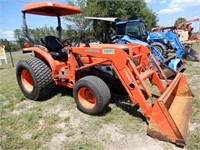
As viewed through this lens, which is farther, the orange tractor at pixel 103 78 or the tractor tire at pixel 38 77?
the tractor tire at pixel 38 77

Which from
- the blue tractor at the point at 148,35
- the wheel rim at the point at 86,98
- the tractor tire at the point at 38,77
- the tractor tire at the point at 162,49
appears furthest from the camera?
the blue tractor at the point at 148,35

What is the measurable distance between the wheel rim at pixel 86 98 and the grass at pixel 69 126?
21 centimetres

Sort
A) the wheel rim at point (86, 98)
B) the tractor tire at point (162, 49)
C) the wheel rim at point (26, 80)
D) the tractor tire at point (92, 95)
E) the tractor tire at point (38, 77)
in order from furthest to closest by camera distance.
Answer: the tractor tire at point (162, 49)
the wheel rim at point (26, 80)
the tractor tire at point (38, 77)
the wheel rim at point (86, 98)
the tractor tire at point (92, 95)

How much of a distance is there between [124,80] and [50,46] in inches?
90.3

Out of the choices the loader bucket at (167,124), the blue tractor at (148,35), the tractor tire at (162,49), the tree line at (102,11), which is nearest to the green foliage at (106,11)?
the tree line at (102,11)

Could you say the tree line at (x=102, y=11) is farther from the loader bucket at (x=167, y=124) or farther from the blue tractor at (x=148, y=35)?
the loader bucket at (x=167, y=124)

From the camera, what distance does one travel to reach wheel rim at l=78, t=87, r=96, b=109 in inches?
154

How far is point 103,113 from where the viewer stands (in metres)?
3.92

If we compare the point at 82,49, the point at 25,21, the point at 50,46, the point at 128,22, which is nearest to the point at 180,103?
the point at 82,49

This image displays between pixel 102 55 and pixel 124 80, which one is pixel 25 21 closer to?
pixel 102 55

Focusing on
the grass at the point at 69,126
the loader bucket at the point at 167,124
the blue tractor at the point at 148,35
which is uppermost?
the blue tractor at the point at 148,35

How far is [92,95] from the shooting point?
3.89 meters

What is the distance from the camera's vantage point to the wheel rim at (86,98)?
3902 millimetres

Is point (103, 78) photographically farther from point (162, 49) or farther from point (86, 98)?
point (162, 49)
